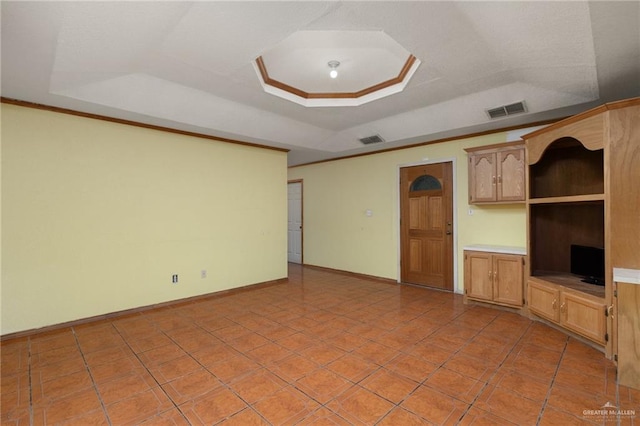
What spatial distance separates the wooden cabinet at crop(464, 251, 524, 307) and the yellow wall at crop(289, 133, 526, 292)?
57cm

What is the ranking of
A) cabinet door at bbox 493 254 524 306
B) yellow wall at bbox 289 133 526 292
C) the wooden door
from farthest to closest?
1. the wooden door
2. yellow wall at bbox 289 133 526 292
3. cabinet door at bbox 493 254 524 306

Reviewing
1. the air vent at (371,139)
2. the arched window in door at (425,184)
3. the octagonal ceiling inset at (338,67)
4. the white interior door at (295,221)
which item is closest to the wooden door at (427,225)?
the arched window in door at (425,184)

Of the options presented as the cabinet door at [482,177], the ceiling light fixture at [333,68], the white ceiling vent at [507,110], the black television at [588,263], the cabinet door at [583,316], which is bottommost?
the cabinet door at [583,316]

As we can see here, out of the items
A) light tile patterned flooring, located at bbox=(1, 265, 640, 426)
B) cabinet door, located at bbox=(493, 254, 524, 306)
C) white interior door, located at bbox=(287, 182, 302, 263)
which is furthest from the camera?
white interior door, located at bbox=(287, 182, 302, 263)

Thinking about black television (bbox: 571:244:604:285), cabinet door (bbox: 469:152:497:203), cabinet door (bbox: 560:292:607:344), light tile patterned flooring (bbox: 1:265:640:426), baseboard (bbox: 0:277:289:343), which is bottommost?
light tile patterned flooring (bbox: 1:265:640:426)

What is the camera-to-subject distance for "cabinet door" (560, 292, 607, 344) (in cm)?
268

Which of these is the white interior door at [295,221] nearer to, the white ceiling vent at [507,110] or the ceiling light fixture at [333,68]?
the ceiling light fixture at [333,68]

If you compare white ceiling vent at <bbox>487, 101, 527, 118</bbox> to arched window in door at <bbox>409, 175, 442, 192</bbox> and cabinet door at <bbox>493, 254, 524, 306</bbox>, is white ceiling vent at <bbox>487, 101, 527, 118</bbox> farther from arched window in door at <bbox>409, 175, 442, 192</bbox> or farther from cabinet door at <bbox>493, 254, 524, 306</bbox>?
cabinet door at <bbox>493, 254, 524, 306</bbox>

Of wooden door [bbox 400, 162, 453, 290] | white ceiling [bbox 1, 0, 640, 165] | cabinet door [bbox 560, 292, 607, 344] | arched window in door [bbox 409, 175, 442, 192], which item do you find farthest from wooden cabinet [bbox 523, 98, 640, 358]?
arched window in door [bbox 409, 175, 442, 192]

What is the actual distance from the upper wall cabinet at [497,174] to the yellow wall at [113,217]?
3526mm

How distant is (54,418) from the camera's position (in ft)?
6.31

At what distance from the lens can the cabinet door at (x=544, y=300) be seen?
10.5 feet

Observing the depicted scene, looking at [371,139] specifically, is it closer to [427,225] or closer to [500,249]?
[427,225]

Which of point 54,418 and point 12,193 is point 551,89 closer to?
point 54,418
